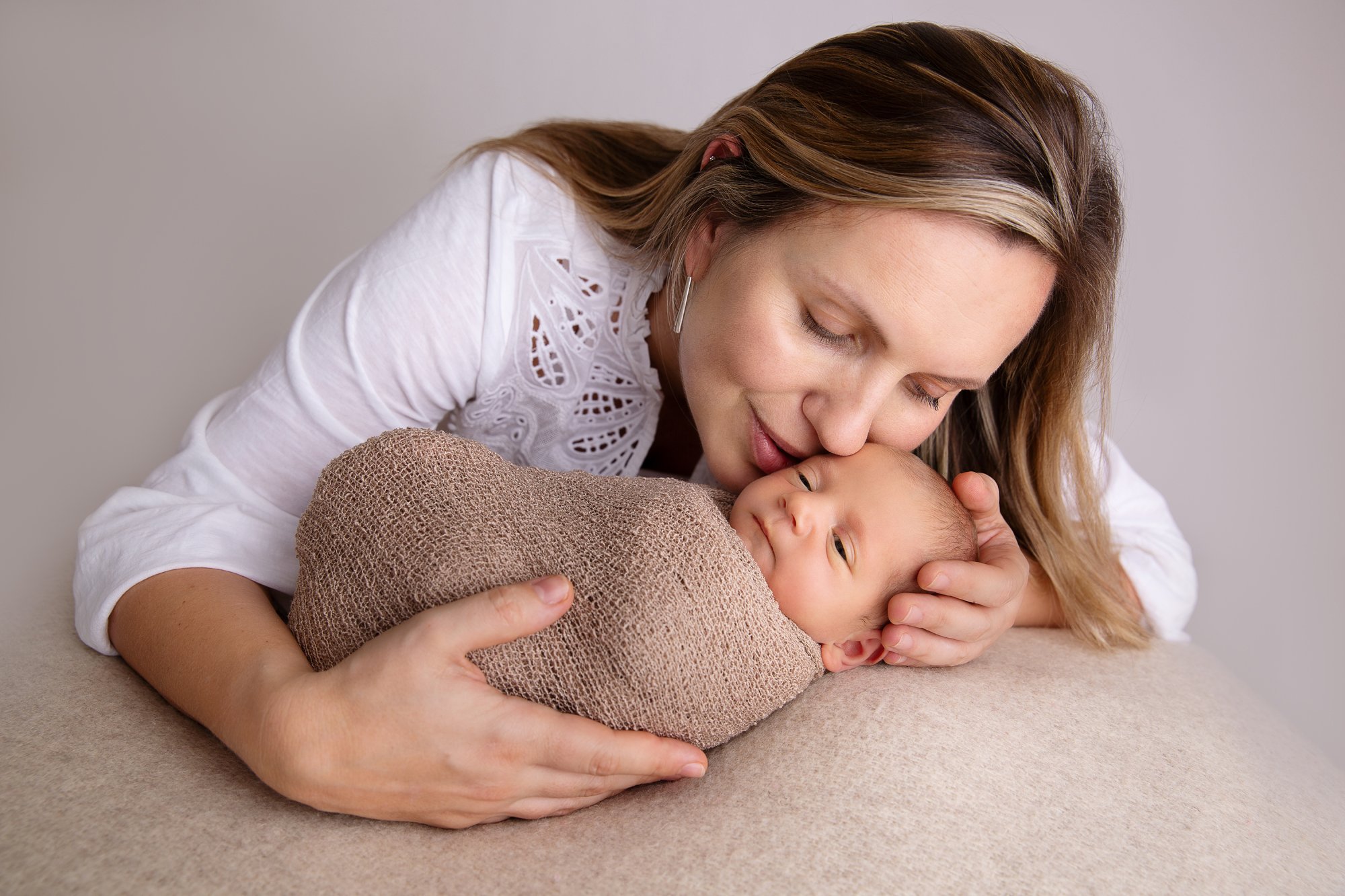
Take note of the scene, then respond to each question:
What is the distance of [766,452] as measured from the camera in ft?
4.58

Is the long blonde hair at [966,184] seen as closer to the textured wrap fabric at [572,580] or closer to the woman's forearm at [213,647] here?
the textured wrap fabric at [572,580]

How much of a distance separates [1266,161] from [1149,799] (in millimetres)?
1819

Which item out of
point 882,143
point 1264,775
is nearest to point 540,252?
point 882,143

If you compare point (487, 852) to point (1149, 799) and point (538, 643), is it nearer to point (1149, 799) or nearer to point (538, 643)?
point (538, 643)

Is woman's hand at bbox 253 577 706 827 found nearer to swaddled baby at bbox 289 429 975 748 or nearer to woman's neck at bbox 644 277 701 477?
swaddled baby at bbox 289 429 975 748

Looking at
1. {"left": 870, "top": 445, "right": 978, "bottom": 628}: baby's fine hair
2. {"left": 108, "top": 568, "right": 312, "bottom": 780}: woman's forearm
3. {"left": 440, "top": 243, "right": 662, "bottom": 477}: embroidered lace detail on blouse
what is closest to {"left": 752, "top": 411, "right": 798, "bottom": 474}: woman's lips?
{"left": 870, "top": 445, "right": 978, "bottom": 628}: baby's fine hair

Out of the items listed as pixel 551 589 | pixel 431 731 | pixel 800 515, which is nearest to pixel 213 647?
pixel 431 731

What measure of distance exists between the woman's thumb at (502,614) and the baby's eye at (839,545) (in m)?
0.42

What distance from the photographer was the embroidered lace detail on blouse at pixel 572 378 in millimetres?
1590

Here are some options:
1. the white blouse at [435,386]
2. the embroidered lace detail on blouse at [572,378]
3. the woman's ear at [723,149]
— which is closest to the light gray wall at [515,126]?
the white blouse at [435,386]

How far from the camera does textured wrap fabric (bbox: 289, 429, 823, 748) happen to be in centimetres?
104

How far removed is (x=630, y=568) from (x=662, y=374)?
2.49ft

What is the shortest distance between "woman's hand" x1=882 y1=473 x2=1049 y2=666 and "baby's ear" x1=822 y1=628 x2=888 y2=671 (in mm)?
16

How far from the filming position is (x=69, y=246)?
2.57 metres
